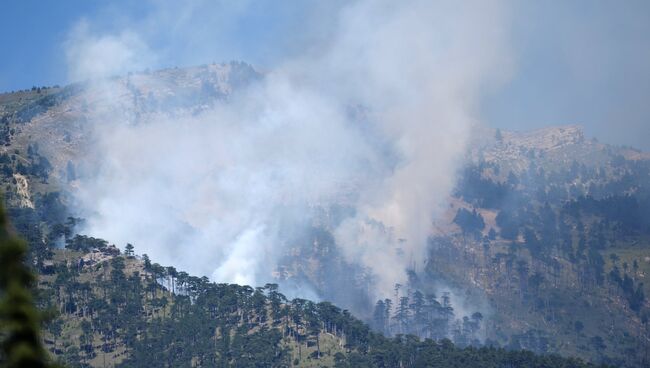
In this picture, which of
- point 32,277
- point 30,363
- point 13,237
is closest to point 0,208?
point 13,237

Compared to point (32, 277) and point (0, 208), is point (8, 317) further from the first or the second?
point (0, 208)

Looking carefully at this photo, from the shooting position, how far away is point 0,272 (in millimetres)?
39438

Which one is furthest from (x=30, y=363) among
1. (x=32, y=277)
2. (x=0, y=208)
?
(x=0, y=208)

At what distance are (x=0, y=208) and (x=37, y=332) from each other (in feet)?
20.5

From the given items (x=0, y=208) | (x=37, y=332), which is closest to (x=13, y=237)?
(x=0, y=208)

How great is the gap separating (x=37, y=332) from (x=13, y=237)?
4.74 m

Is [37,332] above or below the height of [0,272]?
below

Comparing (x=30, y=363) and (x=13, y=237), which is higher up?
(x=13, y=237)

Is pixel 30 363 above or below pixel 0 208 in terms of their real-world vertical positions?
below

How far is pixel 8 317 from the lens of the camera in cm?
3900

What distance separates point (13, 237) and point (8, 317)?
3822 mm

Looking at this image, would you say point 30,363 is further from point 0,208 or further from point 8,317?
point 0,208

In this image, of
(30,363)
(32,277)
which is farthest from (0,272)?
(30,363)

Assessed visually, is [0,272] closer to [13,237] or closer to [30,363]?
[13,237]
